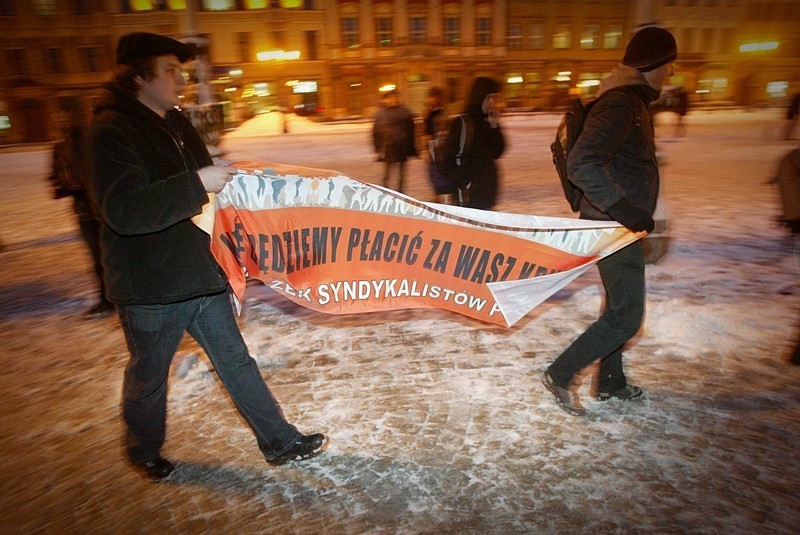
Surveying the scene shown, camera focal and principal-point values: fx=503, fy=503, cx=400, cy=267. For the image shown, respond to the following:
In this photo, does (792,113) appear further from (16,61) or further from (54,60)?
(16,61)

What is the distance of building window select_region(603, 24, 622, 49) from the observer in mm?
49928

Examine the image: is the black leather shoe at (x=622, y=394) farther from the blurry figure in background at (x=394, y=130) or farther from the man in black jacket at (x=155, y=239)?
the blurry figure in background at (x=394, y=130)

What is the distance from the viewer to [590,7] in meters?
49.0

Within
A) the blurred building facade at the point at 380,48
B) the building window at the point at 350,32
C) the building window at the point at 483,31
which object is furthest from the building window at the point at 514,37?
the building window at the point at 350,32

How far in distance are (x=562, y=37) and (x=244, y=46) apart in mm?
30297

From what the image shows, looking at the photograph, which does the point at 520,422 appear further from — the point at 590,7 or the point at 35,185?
the point at 590,7

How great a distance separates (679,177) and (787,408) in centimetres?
951

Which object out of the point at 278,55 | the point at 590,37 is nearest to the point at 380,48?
the point at 278,55

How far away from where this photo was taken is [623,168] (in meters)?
2.80

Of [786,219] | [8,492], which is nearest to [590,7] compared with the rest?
[786,219]

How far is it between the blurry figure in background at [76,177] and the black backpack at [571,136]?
4.32 meters

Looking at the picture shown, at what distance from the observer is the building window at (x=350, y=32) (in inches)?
→ 1804

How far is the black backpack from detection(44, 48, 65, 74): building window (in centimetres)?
5086

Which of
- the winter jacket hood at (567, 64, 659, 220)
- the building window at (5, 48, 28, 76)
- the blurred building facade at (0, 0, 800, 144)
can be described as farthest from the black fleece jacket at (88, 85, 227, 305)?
the building window at (5, 48, 28, 76)
